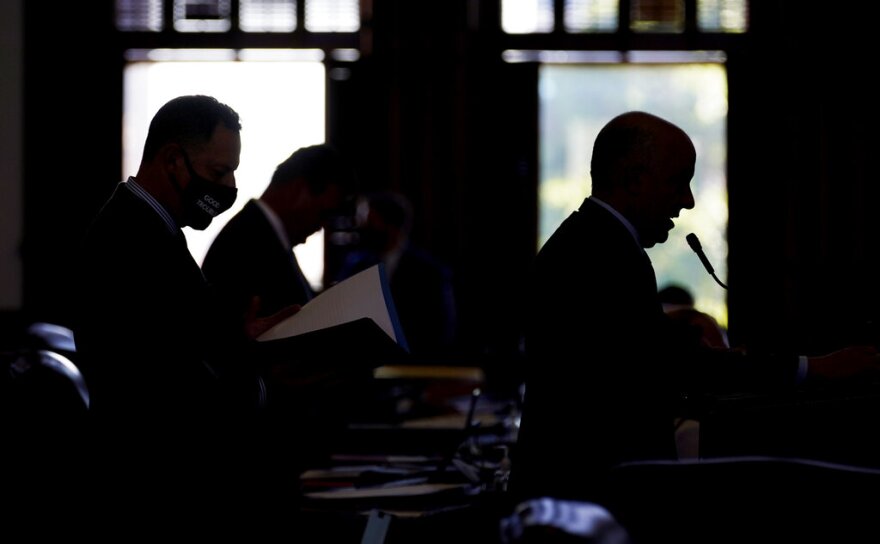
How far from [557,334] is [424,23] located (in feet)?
13.6

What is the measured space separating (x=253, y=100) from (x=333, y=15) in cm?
63

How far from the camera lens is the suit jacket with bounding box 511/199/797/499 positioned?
1.83m

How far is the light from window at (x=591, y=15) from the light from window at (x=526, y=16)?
10 centimetres

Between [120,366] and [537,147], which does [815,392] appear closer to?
[120,366]

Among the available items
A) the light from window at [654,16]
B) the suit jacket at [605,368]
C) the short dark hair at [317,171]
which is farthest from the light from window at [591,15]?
the suit jacket at [605,368]

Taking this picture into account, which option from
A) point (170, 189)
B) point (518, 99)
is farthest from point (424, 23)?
point (170, 189)

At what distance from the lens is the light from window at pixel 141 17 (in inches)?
233

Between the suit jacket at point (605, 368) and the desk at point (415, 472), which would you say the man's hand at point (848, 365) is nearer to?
the suit jacket at point (605, 368)

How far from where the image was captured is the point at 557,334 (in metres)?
1.87

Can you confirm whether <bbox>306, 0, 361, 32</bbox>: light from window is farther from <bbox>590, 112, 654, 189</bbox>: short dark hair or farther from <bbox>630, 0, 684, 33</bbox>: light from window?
<bbox>590, 112, 654, 189</bbox>: short dark hair

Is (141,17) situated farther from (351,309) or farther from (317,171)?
(351,309)

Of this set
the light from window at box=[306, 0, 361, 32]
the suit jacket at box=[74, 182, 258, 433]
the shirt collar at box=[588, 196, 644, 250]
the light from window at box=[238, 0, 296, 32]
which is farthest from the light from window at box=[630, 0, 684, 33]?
the suit jacket at box=[74, 182, 258, 433]

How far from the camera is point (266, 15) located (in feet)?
19.3

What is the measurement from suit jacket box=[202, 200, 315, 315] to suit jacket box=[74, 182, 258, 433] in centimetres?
96
